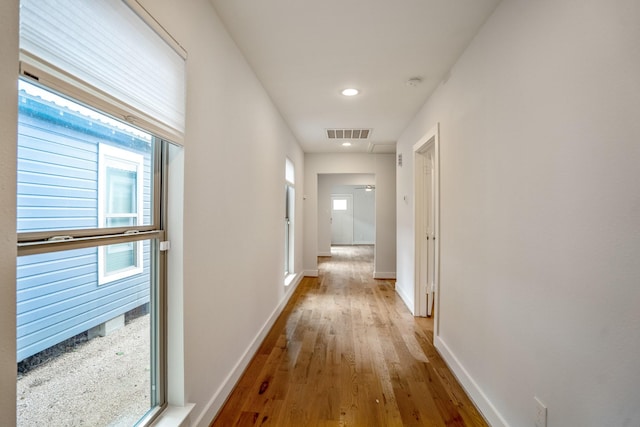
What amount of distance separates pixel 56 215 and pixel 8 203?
0.73ft

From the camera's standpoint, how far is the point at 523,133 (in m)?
1.46

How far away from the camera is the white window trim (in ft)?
3.57

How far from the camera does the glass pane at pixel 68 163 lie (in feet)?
2.69

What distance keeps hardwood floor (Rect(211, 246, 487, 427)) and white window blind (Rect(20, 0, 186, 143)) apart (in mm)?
1709

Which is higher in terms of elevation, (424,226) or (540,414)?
(424,226)

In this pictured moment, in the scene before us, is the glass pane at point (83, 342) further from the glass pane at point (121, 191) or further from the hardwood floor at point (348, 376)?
the hardwood floor at point (348, 376)

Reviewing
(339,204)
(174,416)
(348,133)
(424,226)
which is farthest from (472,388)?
(339,204)

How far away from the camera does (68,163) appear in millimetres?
946

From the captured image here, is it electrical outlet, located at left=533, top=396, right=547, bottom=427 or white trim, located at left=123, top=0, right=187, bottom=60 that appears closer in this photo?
white trim, located at left=123, top=0, right=187, bottom=60

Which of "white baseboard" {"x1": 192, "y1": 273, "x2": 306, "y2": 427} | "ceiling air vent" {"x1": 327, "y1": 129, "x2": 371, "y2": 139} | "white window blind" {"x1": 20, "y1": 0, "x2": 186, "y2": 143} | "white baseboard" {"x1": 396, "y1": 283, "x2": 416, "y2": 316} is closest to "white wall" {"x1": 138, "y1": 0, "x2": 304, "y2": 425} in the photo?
"white baseboard" {"x1": 192, "y1": 273, "x2": 306, "y2": 427}

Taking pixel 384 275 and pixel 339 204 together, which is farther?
pixel 339 204

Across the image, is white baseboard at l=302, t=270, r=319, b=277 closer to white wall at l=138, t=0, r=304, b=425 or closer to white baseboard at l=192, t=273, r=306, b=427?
white baseboard at l=192, t=273, r=306, b=427

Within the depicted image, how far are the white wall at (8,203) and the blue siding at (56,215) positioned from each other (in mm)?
116

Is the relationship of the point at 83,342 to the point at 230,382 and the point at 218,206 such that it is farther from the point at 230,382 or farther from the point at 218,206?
the point at 230,382
